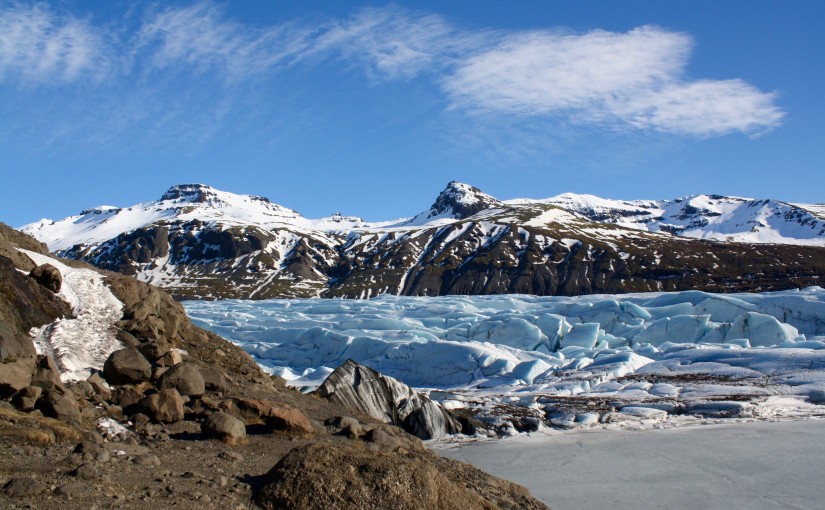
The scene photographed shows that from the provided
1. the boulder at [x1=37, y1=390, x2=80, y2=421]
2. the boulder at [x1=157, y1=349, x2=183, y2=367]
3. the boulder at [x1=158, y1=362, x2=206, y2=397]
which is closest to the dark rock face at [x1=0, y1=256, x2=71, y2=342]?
the boulder at [x1=157, y1=349, x2=183, y2=367]

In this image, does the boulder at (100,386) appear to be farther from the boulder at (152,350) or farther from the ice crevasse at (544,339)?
the ice crevasse at (544,339)

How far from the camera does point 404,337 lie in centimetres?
4453

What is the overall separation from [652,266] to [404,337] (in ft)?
343

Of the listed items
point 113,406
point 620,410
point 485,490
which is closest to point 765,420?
point 620,410

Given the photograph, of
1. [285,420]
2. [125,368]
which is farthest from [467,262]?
[285,420]

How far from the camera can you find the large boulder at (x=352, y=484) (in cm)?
827

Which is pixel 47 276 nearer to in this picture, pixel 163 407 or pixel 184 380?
pixel 184 380

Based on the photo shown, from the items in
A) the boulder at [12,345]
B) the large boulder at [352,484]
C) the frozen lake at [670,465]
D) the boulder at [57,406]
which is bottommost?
the frozen lake at [670,465]

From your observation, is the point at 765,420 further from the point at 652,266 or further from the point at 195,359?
the point at 652,266

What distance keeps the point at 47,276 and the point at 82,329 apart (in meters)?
1.41

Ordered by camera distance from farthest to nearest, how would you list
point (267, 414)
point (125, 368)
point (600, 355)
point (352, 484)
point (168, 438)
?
1. point (600, 355)
2. point (125, 368)
3. point (267, 414)
4. point (168, 438)
5. point (352, 484)

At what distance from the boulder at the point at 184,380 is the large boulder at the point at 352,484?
4.67m

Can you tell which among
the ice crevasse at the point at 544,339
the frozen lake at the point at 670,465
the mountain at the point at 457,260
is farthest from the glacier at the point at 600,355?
the mountain at the point at 457,260

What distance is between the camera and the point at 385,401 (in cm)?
2067
